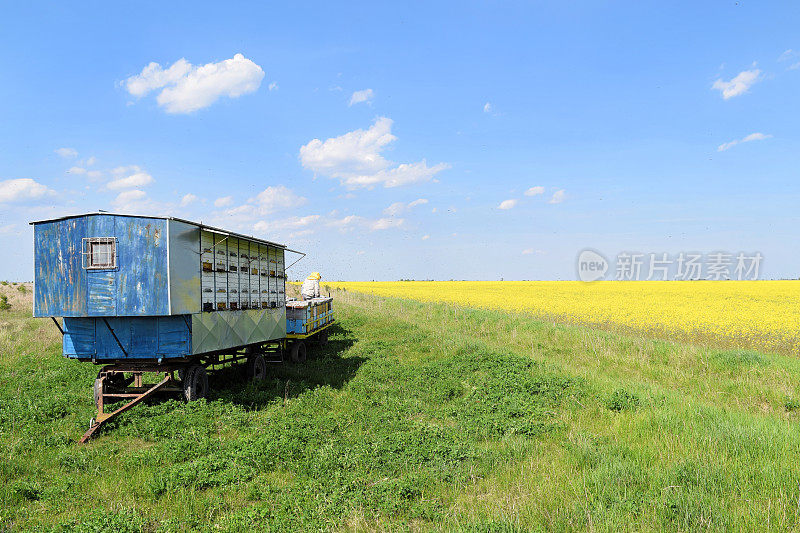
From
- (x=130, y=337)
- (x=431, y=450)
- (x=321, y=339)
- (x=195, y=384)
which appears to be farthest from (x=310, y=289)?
(x=431, y=450)

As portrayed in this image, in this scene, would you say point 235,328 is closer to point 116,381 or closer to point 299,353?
point 116,381

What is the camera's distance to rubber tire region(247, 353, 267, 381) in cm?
1371

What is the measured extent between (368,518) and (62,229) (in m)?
9.27

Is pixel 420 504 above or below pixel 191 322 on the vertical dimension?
below

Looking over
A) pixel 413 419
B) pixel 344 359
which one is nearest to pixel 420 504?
pixel 413 419

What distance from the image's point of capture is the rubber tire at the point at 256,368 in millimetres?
13711

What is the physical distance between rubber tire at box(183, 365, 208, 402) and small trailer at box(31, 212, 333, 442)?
2cm

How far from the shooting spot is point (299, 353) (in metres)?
17.2

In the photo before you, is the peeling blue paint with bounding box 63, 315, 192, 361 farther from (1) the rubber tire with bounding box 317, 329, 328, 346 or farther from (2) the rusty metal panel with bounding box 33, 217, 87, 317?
(1) the rubber tire with bounding box 317, 329, 328, 346

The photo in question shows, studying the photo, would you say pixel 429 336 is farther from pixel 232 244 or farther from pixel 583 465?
pixel 583 465

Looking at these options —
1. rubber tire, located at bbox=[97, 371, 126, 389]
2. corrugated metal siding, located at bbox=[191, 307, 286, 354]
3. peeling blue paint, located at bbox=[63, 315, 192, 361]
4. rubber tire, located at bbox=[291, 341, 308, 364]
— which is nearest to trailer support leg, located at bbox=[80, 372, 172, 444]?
rubber tire, located at bbox=[97, 371, 126, 389]

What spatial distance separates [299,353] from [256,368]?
315 centimetres

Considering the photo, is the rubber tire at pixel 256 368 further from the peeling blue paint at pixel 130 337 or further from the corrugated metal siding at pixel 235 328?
the peeling blue paint at pixel 130 337

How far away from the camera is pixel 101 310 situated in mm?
9570
